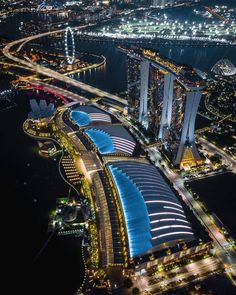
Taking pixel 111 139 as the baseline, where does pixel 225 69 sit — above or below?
below

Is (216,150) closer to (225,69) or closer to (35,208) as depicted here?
(35,208)

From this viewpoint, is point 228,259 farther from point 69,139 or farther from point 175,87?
point 69,139

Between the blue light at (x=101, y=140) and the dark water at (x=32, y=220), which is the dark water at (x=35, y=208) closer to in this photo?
the dark water at (x=32, y=220)

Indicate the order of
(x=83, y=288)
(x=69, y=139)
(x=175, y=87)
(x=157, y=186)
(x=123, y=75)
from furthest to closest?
(x=123, y=75) → (x=69, y=139) → (x=175, y=87) → (x=157, y=186) → (x=83, y=288)

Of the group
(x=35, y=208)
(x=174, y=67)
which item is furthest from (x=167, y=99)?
(x=35, y=208)

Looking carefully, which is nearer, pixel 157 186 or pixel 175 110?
pixel 157 186

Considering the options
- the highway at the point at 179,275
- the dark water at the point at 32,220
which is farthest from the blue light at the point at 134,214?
the dark water at the point at 32,220

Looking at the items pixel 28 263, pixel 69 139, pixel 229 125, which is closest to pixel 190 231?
pixel 28 263
